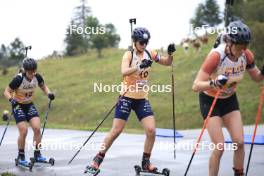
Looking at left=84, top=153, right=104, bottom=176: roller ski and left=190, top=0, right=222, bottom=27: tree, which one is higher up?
left=190, top=0, right=222, bottom=27: tree

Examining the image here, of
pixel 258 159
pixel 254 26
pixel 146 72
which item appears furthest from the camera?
pixel 254 26

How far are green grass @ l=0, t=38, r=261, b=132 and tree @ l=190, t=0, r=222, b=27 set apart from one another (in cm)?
1453

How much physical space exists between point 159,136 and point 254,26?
13.2m

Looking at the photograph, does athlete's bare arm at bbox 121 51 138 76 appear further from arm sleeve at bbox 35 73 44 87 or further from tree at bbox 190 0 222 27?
tree at bbox 190 0 222 27

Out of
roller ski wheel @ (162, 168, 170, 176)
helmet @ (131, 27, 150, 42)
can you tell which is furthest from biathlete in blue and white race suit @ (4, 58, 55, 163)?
roller ski wheel @ (162, 168, 170, 176)

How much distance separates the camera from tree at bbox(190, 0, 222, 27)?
65125 mm

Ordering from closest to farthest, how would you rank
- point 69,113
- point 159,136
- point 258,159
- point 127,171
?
1. point 127,171
2. point 258,159
3. point 159,136
4. point 69,113

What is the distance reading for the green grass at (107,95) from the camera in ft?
85.7

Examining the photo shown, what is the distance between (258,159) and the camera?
948cm

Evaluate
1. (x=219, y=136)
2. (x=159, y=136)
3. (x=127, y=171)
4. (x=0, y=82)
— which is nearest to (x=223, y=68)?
(x=219, y=136)

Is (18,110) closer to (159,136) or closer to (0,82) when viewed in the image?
(159,136)

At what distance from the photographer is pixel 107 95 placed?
3653 cm

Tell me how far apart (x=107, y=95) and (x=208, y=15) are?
32967 mm

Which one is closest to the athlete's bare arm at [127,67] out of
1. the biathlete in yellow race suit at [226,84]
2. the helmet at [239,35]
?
the biathlete in yellow race suit at [226,84]
